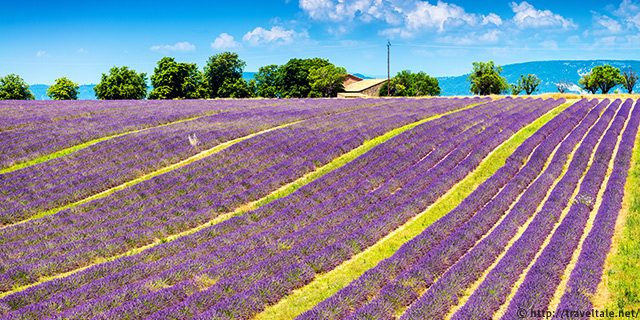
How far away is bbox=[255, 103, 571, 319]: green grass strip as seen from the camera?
796 cm

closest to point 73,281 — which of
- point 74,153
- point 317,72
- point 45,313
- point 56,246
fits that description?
point 45,313

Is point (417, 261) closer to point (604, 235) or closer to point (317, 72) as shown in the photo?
point (604, 235)

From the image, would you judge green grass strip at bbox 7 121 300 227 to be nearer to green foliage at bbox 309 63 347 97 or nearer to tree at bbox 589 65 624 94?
green foliage at bbox 309 63 347 97

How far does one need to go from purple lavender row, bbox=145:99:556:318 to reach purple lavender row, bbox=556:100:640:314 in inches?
186

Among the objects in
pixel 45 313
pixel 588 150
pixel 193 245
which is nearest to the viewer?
pixel 45 313

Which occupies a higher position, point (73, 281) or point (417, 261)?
point (73, 281)

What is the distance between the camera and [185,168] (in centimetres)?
1708

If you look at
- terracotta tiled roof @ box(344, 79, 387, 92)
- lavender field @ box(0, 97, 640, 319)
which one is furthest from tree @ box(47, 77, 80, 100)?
lavender field @ box(0, 97, 640, 319)

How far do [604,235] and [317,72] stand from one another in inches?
2853

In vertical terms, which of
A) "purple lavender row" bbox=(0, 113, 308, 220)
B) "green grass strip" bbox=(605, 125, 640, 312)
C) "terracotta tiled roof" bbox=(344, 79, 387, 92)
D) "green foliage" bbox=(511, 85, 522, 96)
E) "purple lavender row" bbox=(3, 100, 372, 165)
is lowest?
"green foliage" bbox=(511, 85, 522, 96)

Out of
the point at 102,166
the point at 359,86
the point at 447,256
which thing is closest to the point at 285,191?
the point at 447,256

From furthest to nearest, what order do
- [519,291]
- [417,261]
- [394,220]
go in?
[394,220]
[417,261]
[519,291]

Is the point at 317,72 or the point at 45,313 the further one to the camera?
the point at 317,72

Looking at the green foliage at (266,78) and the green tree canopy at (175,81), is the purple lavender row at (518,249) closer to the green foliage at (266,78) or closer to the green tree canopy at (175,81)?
the green tree canopy at (175,81)
